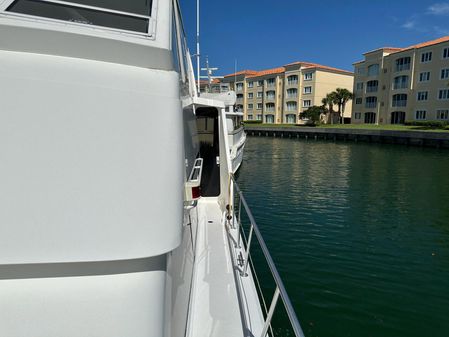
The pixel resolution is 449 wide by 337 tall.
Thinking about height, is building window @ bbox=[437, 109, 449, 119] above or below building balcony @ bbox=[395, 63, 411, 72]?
below

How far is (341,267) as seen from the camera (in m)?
7.33

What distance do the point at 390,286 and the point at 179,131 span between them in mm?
6788

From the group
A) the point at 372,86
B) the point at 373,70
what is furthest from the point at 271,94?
the point at 373,70

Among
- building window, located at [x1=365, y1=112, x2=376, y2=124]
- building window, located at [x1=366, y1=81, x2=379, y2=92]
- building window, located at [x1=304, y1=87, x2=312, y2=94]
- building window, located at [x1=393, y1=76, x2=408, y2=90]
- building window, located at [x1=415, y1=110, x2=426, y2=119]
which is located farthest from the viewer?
building window, located at [x1=304, y1=87, x2=312, y2=94]

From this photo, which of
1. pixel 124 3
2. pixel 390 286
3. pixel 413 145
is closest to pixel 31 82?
pixel 124 3

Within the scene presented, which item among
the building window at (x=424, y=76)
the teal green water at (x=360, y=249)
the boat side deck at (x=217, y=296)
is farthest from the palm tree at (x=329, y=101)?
the boat side deck at (x=217, y=296)

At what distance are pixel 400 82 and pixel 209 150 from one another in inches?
2145

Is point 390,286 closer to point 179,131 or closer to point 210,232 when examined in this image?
point 210,232

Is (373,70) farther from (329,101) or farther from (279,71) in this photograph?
(279,71)

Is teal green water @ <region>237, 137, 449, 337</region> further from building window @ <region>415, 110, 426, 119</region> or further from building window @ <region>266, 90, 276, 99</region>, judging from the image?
building window @ <region>266, 90, 276, 99</region>

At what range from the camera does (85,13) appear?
187 cm

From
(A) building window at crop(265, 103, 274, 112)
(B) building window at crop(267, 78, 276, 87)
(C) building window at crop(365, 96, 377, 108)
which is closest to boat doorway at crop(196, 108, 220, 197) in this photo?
(C) building window at crop(365, 96, 377, 108)

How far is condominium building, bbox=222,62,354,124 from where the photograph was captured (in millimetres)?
67875

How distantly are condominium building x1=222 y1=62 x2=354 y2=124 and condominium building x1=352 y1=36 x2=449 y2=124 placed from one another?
8122mm
